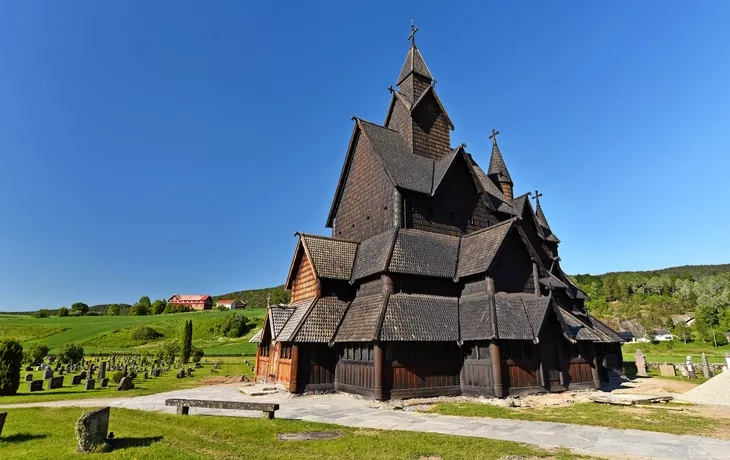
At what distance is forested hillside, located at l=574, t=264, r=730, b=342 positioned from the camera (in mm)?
97062

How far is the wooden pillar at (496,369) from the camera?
Answer: 717 inches

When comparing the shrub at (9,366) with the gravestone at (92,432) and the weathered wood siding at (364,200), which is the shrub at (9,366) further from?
the weathered wood siding at (364,200)

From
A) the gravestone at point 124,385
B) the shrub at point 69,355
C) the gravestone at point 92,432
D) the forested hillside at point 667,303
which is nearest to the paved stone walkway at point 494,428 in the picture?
the gravestone at point 124,385

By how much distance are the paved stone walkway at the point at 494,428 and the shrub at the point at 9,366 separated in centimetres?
524

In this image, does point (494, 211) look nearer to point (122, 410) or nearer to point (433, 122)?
point (433, 122)

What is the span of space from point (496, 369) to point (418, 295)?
16.9 feet

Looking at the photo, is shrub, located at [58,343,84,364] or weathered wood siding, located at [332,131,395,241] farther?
shrub, located at [58,343,84,364]

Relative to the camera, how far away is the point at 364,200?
26.2 meters

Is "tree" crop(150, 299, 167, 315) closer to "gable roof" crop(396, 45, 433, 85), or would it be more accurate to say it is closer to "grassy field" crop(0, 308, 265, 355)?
"grassy field" crop(0, 308, 265, 355)

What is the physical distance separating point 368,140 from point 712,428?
20.9m

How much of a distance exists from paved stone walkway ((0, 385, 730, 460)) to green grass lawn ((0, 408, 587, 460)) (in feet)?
3.69

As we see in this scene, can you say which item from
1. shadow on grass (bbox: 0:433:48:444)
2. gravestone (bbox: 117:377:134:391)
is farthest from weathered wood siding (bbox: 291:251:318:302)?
shadow on grass (bbox: 0:433:48:444)

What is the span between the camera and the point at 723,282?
15638 centimetres

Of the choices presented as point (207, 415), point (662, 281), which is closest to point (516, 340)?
point (207, 415)
